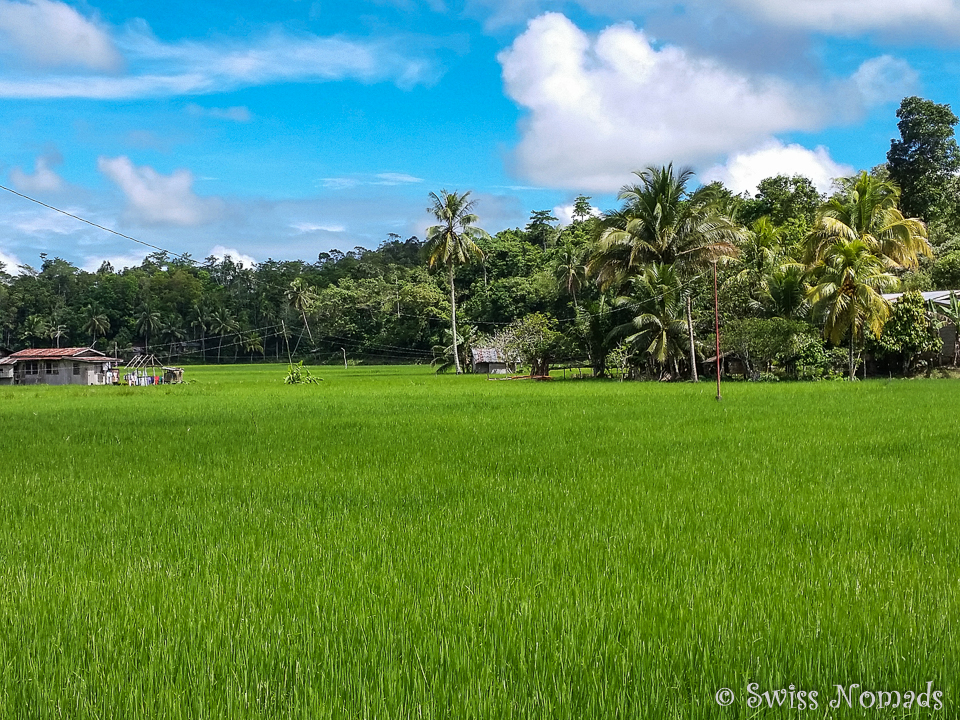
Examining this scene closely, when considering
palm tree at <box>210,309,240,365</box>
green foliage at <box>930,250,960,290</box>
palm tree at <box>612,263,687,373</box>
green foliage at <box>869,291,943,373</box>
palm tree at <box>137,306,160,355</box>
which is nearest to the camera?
green foliage at <box>869,291,943,373</box>

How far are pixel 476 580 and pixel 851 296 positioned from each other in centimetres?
2457

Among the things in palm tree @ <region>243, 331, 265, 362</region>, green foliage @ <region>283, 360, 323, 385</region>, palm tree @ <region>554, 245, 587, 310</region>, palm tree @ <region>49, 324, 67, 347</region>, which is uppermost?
palm tree @ <region>554, 245, 587, 310</region>

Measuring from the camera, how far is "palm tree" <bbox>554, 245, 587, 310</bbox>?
163ft

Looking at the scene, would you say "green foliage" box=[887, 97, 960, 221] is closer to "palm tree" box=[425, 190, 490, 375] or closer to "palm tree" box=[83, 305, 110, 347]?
"palm tree" box=[425, 190, 490, 375]

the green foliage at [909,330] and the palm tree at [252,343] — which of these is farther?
the palm tree at [252,343]

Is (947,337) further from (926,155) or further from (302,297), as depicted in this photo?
(302,297)

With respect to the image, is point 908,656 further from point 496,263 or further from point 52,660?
point 496,263

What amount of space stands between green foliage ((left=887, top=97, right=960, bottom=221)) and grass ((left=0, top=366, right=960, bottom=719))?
1424 inches

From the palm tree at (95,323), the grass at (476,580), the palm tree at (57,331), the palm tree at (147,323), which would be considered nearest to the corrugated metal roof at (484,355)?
the grass at (476,580)

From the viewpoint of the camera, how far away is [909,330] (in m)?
26.2

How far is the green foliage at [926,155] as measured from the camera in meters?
39.9

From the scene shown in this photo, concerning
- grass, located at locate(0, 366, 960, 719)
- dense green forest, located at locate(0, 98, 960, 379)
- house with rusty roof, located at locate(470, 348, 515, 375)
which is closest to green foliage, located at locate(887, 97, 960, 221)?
dense green forest, located at locate(0, 98, 960, 379)

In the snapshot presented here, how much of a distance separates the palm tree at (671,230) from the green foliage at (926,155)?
16467 mm

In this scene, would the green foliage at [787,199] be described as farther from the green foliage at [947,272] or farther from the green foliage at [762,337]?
the green foliage at [762,337]
